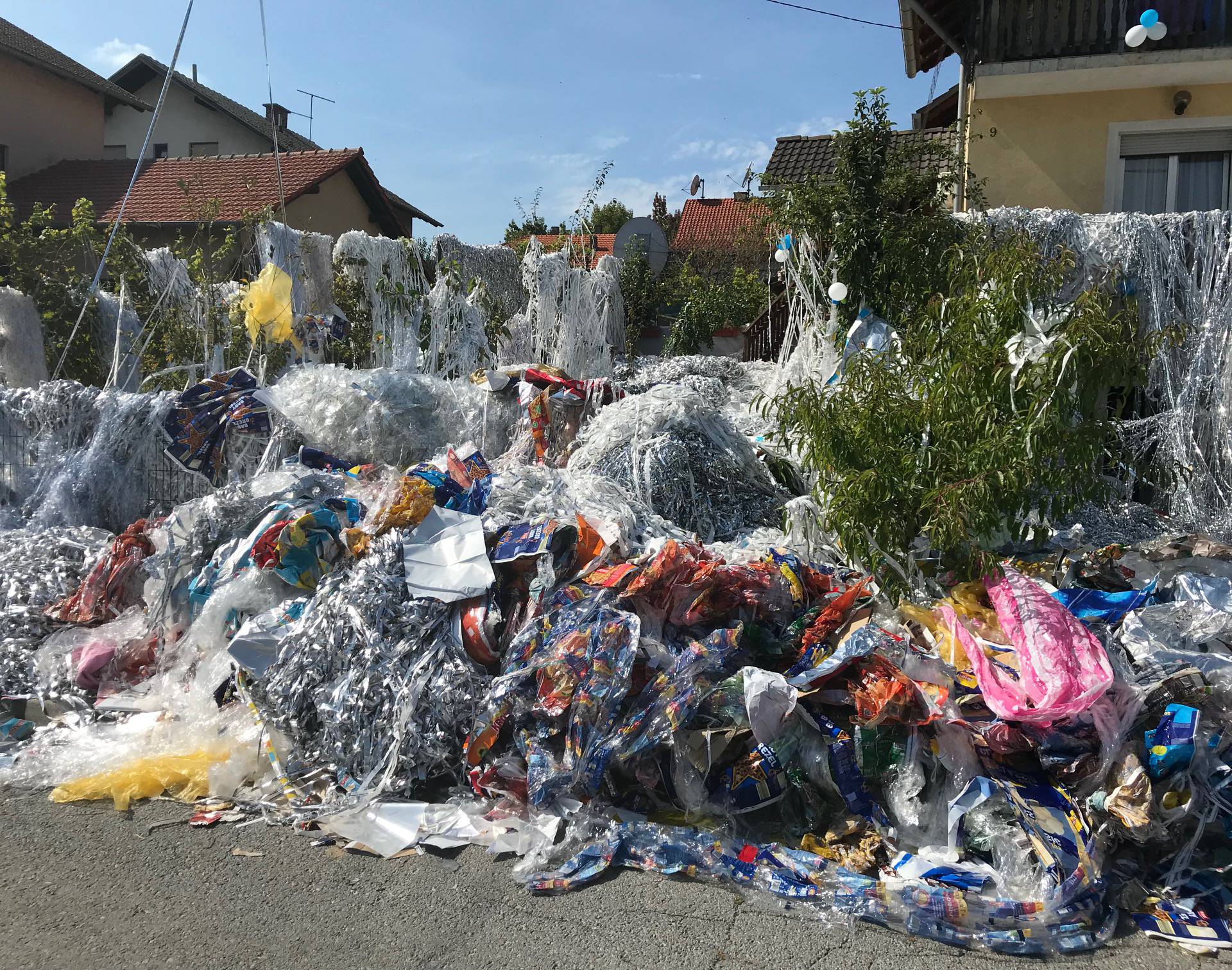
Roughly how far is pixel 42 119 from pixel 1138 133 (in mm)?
21176

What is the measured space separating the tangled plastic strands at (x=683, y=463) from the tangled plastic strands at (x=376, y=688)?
6.39ft

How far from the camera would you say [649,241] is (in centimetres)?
2241

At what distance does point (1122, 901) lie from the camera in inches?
106

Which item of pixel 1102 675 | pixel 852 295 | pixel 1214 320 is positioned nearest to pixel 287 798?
pixel 1102 675

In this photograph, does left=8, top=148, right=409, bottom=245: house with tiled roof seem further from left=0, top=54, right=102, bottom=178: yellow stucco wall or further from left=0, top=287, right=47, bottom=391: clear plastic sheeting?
left=0, top=287, right=47, bottom=391: clear plastic sheeting

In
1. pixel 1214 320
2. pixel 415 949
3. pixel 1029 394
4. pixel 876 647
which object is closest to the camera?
pixel 415 949

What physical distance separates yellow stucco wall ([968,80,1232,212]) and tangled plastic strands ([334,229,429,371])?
624 cm

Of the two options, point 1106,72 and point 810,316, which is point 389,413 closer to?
point 810,316

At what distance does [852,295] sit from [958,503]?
13.0ft

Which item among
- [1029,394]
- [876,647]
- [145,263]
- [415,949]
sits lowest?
[415,949]

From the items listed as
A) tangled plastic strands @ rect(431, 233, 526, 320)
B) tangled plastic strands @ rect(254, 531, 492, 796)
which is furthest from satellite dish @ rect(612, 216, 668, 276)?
tangled plastic strands @ rect(254, 531, 492, 796)

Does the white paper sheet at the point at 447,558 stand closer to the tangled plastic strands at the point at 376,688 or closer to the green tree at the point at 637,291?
the tangled plastic strands at the point at 376,688

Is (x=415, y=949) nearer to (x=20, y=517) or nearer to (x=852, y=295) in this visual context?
(x=20, y=517)

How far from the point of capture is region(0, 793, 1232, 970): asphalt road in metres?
2.50
